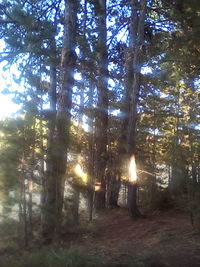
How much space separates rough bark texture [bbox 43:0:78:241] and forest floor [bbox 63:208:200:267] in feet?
4.19

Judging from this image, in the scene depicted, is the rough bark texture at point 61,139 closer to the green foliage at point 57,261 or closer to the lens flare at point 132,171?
the green foliage at point 57,261

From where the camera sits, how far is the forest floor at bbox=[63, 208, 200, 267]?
8211 millimetres

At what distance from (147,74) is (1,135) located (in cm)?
1217

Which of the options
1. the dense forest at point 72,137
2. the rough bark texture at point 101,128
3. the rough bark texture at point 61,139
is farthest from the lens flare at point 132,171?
the rough bark texture at point 61,139

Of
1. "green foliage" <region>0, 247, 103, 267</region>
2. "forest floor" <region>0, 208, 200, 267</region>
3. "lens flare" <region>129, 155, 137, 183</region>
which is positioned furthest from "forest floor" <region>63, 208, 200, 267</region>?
"lens flare" <region>129, 155, 137, 183</region>

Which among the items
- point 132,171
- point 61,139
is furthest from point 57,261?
point 132,171

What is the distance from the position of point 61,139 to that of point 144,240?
160 inches

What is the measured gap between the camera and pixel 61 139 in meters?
10.6

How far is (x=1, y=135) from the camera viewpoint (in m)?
10.3

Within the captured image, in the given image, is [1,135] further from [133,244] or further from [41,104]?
[133,244]

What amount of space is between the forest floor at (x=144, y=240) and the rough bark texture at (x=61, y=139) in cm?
128

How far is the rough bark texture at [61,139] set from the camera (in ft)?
34.7

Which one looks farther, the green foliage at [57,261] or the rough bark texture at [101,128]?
the rough bark texture at [101,128]

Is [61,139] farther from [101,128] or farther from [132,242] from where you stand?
[101,128]
